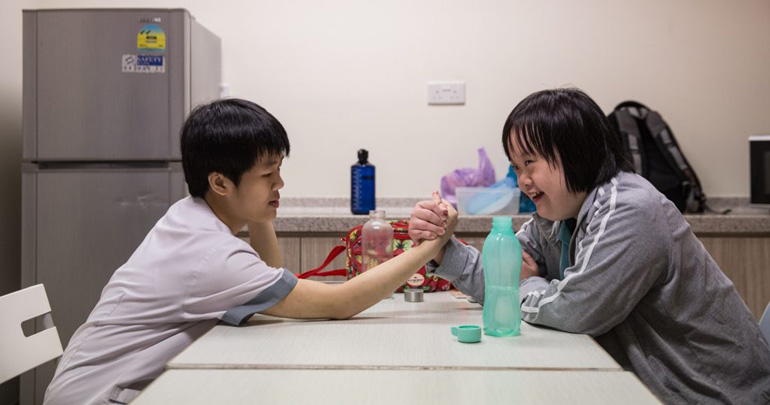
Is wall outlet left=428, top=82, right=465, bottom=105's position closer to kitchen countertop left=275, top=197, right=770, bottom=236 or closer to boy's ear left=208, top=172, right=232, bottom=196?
kitchen countertop left=275, top=197, right=770, bottom=236

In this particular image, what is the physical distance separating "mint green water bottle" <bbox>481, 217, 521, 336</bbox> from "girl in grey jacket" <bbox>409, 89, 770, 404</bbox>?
0.24 ft

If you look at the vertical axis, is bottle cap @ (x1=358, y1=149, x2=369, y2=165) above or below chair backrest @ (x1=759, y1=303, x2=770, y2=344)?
above

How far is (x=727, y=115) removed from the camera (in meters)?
3.35

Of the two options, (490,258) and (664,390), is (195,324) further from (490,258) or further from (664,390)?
(664,390)

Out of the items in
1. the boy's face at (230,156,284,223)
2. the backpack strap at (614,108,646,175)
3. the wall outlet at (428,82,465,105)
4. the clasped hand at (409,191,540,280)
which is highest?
the wall outlet at (428,82,465,105)

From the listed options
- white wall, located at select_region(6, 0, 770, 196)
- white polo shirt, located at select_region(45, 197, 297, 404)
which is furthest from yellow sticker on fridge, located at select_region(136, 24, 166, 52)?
white polo shirt, located at select_region(45, 197, 297, 404)

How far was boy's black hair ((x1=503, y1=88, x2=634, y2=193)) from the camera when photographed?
1.34 metres

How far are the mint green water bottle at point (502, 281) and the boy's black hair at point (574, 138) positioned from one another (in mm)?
197

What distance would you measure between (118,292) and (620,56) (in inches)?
109

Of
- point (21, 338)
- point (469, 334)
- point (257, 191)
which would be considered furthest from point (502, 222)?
point (21, 338)

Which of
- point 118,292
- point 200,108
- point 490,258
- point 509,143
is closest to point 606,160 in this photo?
point 509,143

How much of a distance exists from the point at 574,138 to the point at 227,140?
2.30 feet

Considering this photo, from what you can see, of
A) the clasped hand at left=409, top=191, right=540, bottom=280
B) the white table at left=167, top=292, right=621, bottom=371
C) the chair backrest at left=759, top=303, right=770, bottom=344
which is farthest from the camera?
the clasped hand at left=409, top=191, right=540, bottom=280

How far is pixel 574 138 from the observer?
1.34 m
